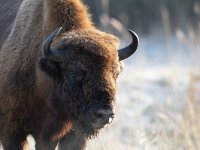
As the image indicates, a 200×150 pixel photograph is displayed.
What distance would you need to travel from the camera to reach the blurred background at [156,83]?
6.70 m

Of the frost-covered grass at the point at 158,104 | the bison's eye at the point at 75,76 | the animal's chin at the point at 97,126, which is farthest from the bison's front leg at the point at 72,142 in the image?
the frost-covered grass at the point at 158,104

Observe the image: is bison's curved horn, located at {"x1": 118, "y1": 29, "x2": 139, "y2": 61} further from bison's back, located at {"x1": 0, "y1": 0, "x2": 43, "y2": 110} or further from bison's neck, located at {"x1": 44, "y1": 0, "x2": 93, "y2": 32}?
bison's back, located at {"x1": 0, "y1": 0, "x2": 43, "y2": 110}

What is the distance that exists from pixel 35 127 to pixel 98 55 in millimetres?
860

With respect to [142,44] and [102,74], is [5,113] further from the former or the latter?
[142,44]

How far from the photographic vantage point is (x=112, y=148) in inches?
240

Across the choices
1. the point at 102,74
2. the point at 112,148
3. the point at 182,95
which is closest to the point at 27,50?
the point at 102,74

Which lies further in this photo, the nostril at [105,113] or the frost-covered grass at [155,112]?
the frost-covered grass at [155,112]

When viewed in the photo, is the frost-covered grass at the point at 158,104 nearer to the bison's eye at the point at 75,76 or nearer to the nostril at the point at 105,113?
the bison's eye at the point at 75,76

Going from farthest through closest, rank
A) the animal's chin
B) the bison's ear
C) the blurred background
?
the blurred background → the bison's ear → the animal's chin

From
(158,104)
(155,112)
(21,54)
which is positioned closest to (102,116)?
(21,54)

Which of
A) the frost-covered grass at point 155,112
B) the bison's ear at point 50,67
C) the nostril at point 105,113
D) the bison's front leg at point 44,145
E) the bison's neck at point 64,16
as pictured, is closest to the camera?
the nostril at point 105,113

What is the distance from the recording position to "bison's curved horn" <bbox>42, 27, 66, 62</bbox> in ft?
15.4

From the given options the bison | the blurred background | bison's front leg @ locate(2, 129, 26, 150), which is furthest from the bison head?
the blurred background

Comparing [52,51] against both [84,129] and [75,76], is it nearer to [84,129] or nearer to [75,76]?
[75,76]
